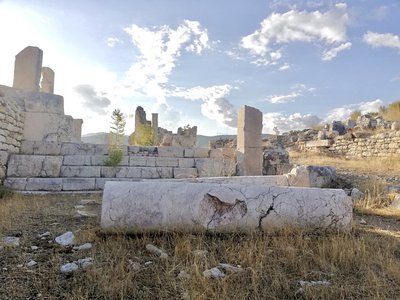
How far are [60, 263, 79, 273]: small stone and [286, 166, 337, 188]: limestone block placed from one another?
564 cm

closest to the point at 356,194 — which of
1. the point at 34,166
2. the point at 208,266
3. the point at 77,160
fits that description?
the point at 208,266

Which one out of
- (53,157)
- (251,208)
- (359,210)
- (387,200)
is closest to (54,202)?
(53,157)

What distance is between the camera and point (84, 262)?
123 inches

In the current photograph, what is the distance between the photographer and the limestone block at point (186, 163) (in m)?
10.3

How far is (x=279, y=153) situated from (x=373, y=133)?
9277 millimetres

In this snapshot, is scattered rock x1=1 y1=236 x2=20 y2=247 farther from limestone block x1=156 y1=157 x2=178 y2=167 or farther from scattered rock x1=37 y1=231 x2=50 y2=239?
limestone block x1=156 y1=157 x2=178 y2=167

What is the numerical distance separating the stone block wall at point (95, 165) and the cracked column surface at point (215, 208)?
5.14 metres

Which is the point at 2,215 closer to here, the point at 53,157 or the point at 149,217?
the point at 149,217

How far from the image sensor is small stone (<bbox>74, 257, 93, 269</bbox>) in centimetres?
303

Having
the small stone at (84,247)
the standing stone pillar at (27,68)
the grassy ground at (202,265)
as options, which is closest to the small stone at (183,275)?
the grassy ground at (202,265)

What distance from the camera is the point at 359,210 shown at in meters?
6.52

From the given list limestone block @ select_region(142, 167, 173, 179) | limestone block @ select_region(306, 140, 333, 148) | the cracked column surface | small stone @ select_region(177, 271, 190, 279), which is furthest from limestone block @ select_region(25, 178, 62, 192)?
limestone block @ select_region(306, 140, 333, 148)

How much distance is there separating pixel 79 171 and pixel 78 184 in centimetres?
53

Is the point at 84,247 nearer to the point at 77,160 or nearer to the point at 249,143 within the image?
the point at 77,160
